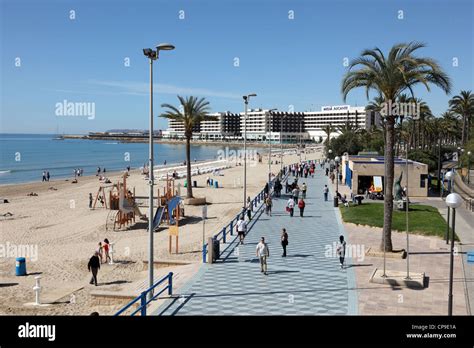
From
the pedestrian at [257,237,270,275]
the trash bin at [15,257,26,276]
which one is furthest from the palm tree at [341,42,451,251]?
the trash bin at [15,257,26,276]

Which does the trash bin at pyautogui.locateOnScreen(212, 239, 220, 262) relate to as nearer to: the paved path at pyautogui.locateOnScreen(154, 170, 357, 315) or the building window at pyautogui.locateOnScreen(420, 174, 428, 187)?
the paved path at pyautogui.locateOnScreen(154, 170, 357, 315)

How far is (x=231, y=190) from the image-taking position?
4712cm

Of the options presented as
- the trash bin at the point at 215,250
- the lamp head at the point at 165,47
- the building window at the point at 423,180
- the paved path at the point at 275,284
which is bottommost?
the paved path at the point at 275,284

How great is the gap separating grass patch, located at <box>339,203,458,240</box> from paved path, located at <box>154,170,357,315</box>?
353 cm

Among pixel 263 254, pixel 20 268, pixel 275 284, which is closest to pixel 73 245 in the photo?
pixel 20 268

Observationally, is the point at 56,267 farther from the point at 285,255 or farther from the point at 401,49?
the point at 401,49

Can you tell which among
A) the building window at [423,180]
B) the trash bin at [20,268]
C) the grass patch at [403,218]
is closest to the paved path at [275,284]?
the grass patch at [403,218]

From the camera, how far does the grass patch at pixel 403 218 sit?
23.1m

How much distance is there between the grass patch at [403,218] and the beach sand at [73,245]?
740 centimetres

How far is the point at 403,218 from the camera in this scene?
2586 cm

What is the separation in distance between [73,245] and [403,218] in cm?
1707

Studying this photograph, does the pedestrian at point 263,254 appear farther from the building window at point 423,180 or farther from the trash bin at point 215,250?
the building window at point 423,180
